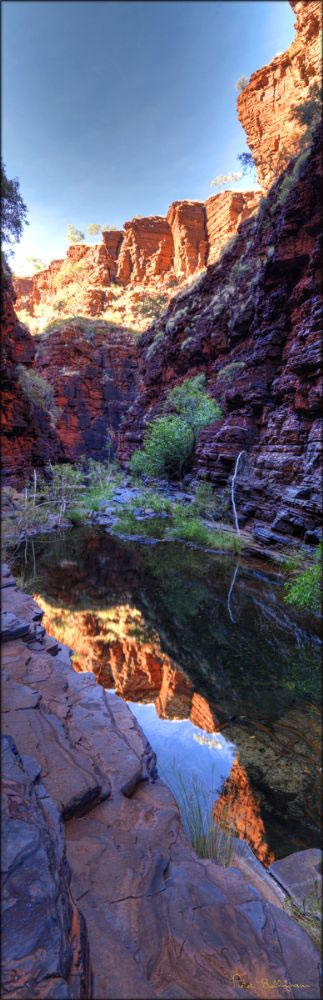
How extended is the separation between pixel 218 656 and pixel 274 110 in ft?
115

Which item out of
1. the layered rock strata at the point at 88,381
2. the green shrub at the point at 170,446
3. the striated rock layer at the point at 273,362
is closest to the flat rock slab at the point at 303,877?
the striated rock layer at the point at 273,362

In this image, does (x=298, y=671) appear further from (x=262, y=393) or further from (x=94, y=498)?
(x=94, y=498)

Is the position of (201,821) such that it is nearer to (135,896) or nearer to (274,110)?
(135,896)

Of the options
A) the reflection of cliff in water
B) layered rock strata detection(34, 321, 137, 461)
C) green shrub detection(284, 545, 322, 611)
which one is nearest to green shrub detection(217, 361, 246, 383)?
the reflection of cliff in water

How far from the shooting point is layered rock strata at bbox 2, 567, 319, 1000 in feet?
5.39

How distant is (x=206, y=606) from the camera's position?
9211mm

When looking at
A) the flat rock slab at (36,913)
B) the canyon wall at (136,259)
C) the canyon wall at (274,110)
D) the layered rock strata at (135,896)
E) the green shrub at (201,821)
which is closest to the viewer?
the flat rock slab at (36,913)

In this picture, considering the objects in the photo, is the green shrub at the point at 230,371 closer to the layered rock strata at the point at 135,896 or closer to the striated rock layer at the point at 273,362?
the striated rock layer at the point at 273,362

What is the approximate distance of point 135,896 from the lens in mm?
2172

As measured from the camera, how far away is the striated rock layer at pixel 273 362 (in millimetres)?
13344

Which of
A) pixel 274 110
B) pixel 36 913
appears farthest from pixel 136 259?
pixel 36 913

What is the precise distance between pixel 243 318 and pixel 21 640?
20084 mm

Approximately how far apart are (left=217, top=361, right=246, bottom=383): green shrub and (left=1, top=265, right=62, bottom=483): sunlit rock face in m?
9.92

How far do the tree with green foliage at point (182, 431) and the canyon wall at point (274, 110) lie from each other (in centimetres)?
1074
